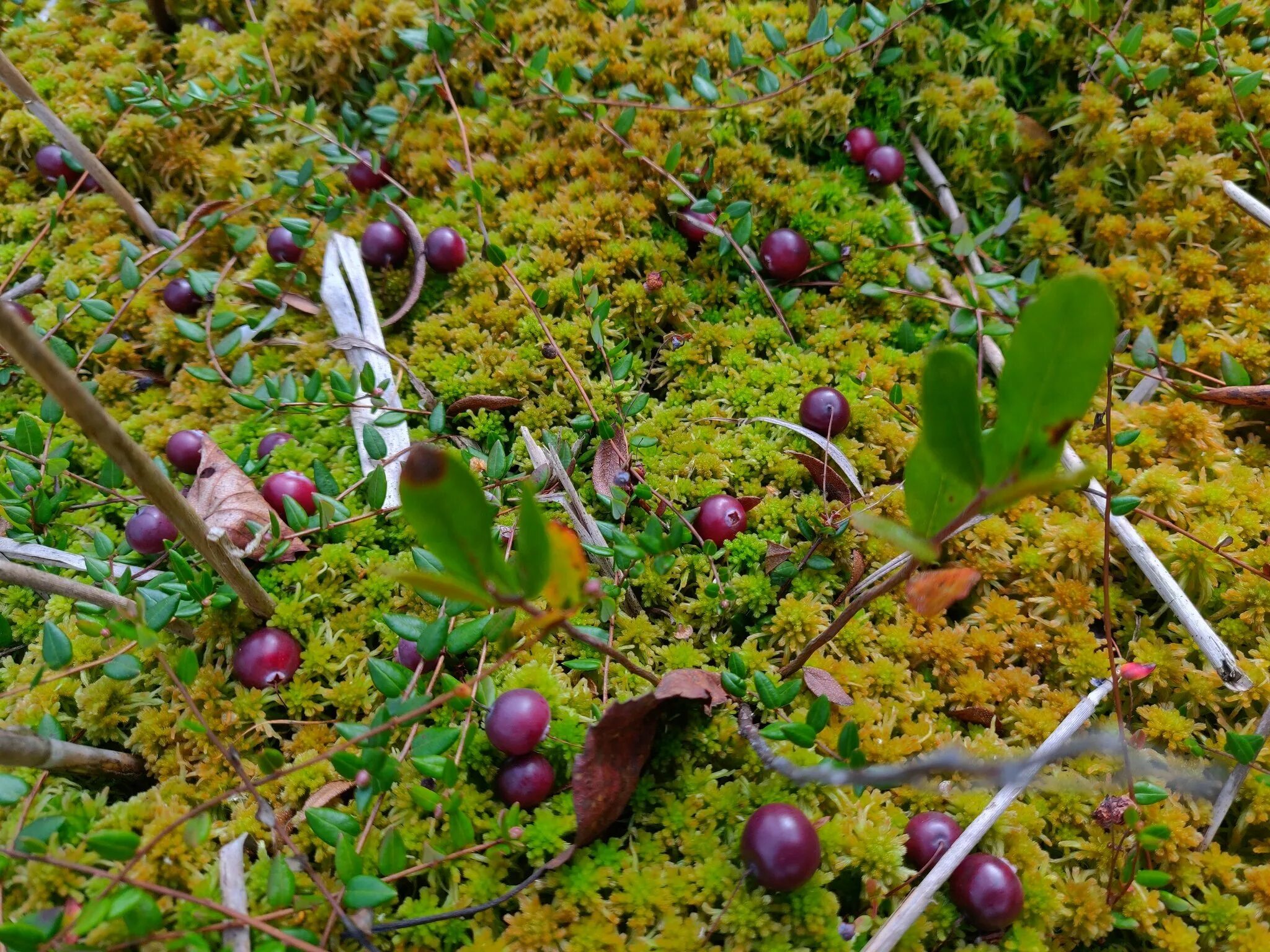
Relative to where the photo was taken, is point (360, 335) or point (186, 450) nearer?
point (186, 450)

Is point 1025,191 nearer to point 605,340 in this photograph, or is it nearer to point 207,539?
point 605,340

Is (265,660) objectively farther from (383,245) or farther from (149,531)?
(383,245)

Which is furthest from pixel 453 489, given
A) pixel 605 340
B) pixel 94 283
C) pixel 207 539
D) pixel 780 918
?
pixel 94 283

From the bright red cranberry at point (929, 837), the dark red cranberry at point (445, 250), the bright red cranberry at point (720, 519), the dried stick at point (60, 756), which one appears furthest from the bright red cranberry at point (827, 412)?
the dried stick at point (60, 756)

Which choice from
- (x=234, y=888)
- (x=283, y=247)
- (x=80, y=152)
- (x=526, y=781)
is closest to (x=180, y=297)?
(x=283, y=247)

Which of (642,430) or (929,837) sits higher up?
(642,430)

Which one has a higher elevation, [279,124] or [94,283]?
[279,124]

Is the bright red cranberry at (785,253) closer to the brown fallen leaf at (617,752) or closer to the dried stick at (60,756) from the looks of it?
the brown fallen leaf at (617,752)
